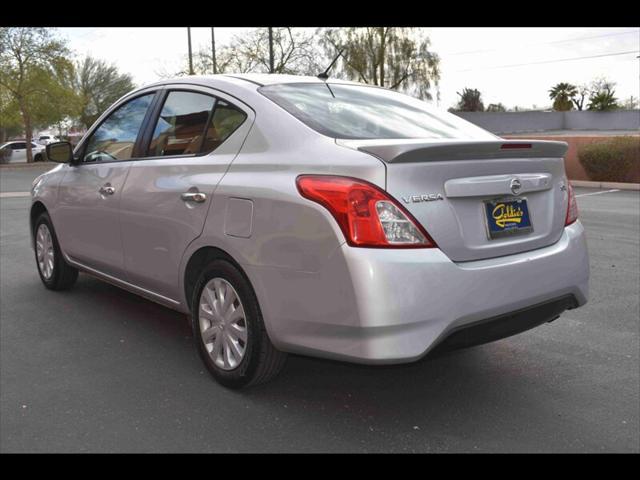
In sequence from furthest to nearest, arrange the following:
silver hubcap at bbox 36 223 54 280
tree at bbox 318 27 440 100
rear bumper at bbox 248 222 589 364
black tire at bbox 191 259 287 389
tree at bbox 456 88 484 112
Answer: tree at bbox 456 88 484 112, tree at bbox 318 27 440 100, silver hubcap at bbox 36 223 54 280, black tire at bbox 191 259 287 389, rear bumper at bbox 248 222 589 364

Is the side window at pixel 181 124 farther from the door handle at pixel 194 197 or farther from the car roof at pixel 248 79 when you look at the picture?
the door handle at pixel 194 197

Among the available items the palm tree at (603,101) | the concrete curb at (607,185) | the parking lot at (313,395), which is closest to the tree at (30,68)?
the concrete curb at (607,185)

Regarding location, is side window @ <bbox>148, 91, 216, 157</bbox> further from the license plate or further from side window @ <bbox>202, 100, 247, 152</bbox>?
the license plate

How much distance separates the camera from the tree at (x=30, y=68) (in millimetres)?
35438

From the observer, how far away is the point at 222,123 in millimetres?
3686

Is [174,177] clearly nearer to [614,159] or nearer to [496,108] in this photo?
[614,159]

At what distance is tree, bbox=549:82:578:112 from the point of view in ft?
251

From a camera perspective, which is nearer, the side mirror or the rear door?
the rear door

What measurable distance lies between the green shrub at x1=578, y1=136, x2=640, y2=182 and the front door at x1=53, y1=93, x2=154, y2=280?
15.5m

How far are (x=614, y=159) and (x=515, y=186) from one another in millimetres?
15719

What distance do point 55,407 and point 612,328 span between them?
3.67 m

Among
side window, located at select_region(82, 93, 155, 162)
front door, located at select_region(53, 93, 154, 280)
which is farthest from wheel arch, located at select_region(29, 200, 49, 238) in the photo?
side window, located at select_region(82, 93, 155, 162)

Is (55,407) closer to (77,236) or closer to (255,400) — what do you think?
(255,400)
